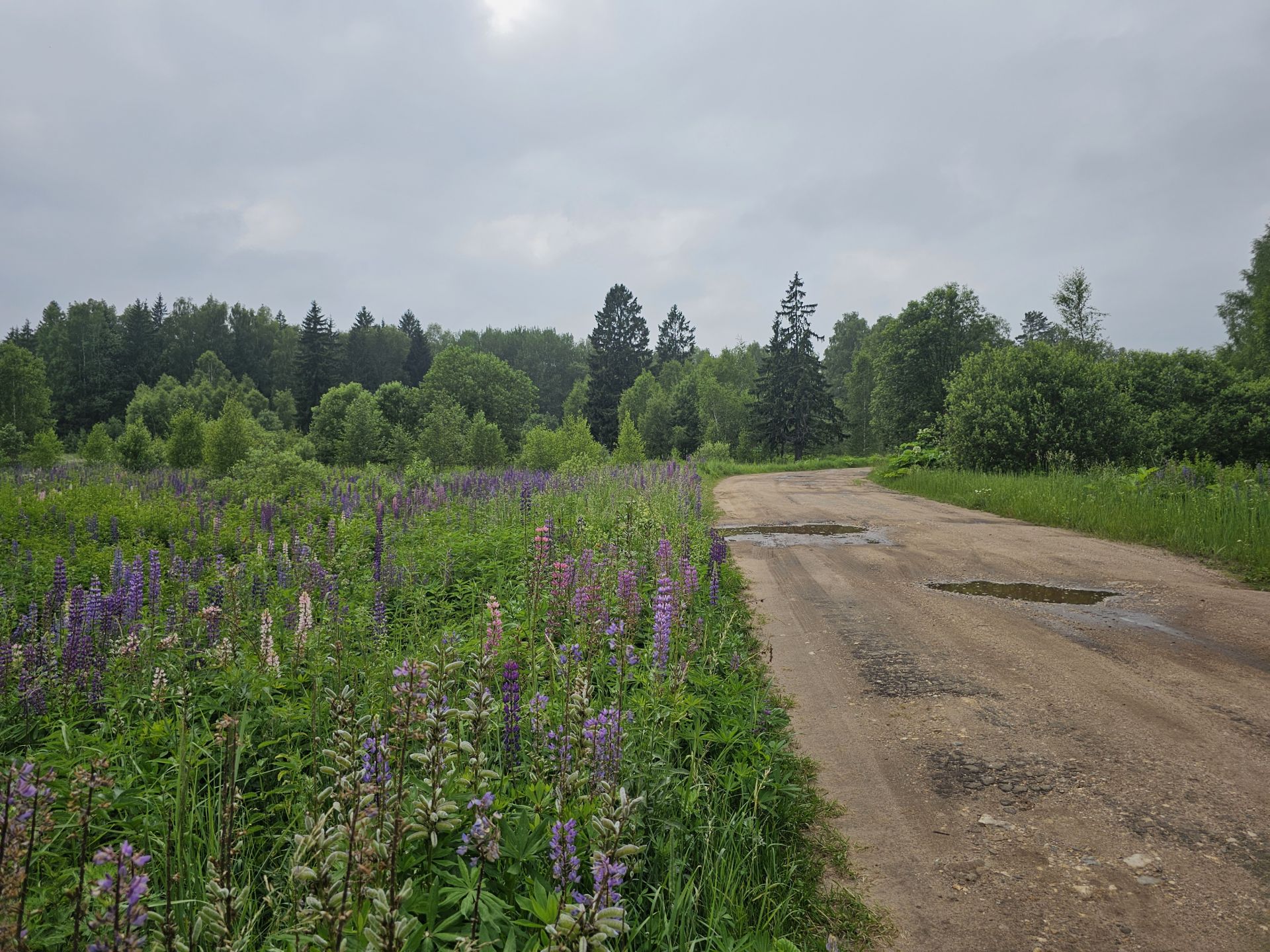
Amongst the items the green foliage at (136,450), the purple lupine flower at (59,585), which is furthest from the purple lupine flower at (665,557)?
the green foliage at (136,450)

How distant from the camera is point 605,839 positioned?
157cm

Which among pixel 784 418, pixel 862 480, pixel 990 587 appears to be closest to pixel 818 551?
pixel 990 587

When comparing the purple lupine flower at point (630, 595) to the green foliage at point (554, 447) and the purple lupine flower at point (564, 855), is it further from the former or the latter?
the green foliage at point (554, 447)

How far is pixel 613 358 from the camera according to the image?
250 feet

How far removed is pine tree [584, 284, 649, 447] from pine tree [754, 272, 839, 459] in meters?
18.3

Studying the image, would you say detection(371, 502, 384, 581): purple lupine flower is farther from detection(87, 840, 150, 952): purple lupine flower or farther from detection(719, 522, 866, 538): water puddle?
detection(719, 522, 866, 538): water puddle

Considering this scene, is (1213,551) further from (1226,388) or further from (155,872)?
(1226,388)

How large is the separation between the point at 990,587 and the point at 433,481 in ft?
38.5

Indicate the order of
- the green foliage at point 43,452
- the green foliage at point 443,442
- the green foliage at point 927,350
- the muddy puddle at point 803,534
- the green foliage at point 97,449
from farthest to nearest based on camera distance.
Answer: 1. the green foliage at point 927,350
2. the green foliage at point 443,442
3. the green foliage at point 97,449
4. the green foliage at point 43,452
5. the muddy puddle at point 803,534

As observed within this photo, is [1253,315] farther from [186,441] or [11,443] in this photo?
[11,443]

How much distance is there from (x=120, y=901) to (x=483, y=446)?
106ft

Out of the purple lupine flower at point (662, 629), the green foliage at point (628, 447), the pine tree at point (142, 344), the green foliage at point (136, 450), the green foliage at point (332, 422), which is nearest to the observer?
the purple lupine flower at point (662, 629)

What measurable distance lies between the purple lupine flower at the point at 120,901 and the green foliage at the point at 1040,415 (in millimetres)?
19692

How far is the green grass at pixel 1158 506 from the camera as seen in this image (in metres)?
7.56
